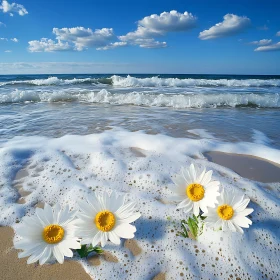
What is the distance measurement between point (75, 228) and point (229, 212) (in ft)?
2.75

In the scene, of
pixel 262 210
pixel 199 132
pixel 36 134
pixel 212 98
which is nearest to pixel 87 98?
pixel 212 98

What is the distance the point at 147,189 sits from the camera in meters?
2.43

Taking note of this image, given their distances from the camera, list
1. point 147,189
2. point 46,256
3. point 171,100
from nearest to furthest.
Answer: point 46,256, point 147,189, point 171,100

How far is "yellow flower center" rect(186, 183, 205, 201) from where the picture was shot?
1403 millimetres

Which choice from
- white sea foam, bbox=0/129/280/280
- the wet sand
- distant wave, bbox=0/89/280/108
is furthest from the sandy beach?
distant wave, bbox=0/89/280/108

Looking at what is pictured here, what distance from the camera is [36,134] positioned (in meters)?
4.24

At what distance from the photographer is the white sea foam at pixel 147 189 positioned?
5.28 feet

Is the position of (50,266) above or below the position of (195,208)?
below

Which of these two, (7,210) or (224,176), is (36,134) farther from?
(224,176)

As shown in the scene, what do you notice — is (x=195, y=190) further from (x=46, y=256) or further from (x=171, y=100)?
(x=171, y=100)

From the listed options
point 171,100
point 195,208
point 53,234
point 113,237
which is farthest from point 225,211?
point 171,100

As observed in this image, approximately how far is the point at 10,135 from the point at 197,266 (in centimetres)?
380

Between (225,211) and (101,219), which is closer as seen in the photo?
(101,219)

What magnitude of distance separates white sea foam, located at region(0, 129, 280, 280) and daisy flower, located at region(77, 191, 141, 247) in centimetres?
50
